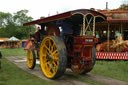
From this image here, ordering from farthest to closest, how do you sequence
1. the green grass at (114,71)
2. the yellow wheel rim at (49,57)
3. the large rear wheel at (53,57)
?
the green grass at (114,71), the yellow wheel rim at (49,57), the large rear wheel at (53,57)

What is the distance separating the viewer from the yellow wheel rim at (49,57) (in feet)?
18.0

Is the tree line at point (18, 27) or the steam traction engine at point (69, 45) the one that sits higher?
the tree line at point (18, 27)

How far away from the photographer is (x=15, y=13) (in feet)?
196

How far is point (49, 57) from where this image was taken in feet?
18.8

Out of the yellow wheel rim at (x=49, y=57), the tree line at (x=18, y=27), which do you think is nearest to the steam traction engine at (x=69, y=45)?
the yellow wheel rim at (x=49, y=57)

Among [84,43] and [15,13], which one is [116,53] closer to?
[84,43]

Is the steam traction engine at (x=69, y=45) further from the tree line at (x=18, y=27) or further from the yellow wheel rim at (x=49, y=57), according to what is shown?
the tree line at (x=18, y=27)

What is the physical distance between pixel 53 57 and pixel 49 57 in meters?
0.29

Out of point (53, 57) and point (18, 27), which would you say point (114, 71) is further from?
point (18, 27)

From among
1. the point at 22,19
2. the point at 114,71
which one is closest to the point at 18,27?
the point at 22,19

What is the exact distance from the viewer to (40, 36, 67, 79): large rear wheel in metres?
5.02

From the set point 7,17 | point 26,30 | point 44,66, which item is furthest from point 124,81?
point 7,17

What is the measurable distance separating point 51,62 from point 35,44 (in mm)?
2520

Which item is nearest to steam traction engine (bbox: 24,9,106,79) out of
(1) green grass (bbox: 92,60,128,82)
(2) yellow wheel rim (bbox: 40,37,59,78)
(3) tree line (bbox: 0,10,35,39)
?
(2) yellow wheel rim (bbox: 40,37,59,78)
